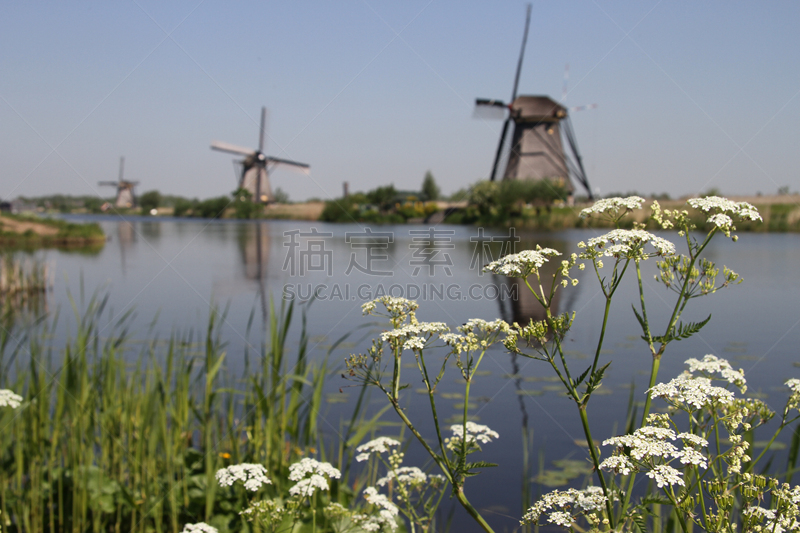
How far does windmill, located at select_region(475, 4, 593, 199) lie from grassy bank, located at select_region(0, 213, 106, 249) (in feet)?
85.9

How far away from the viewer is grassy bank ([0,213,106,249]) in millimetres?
24906

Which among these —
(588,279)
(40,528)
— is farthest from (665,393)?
(588,279)

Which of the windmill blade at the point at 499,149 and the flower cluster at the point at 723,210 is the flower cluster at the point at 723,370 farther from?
the windmill blade at the point at 499,149

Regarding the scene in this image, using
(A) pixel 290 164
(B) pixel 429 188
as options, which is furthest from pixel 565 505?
(B) pixel 429 188

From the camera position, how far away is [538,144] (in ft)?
125

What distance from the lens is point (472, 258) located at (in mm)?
16844

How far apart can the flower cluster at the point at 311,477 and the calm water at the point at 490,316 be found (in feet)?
4.25

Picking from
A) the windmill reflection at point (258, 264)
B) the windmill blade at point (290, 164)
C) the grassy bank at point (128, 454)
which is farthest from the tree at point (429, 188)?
the grassy bank at point (128, 454)

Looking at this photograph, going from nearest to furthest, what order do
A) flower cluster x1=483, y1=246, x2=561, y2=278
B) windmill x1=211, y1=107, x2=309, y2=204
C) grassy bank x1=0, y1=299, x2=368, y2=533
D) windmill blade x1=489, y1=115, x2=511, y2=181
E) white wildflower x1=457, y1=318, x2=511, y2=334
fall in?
1. flower cluster x1=483, y1=246, x2=561, y2=278
2. white wildflower x1=457, y1=318, x2=511, y2=334
3. grassy bank x1=0, y1=299, x2=368, y2=533
4. windmill blade x1=489, y1=115, x2=511, y2=181
5. windmill x1=211, y1=107, x2=309, y2=204

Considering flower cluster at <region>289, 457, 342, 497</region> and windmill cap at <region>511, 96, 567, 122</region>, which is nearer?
flower cluster at <region>289, 457, 342, 497</region>

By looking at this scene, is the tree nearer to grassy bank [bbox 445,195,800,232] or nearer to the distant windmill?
grassy bank [bbox 445,195,800,232]

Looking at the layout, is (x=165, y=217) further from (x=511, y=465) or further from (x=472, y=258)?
(x=511, y=465)

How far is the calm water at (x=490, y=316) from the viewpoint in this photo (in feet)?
14.7

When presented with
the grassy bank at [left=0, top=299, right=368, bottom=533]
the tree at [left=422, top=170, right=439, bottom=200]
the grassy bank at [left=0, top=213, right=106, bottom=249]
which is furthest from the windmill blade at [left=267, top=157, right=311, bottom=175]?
the grassy bank at [left=0, top=299, right=368, bottom=533]
